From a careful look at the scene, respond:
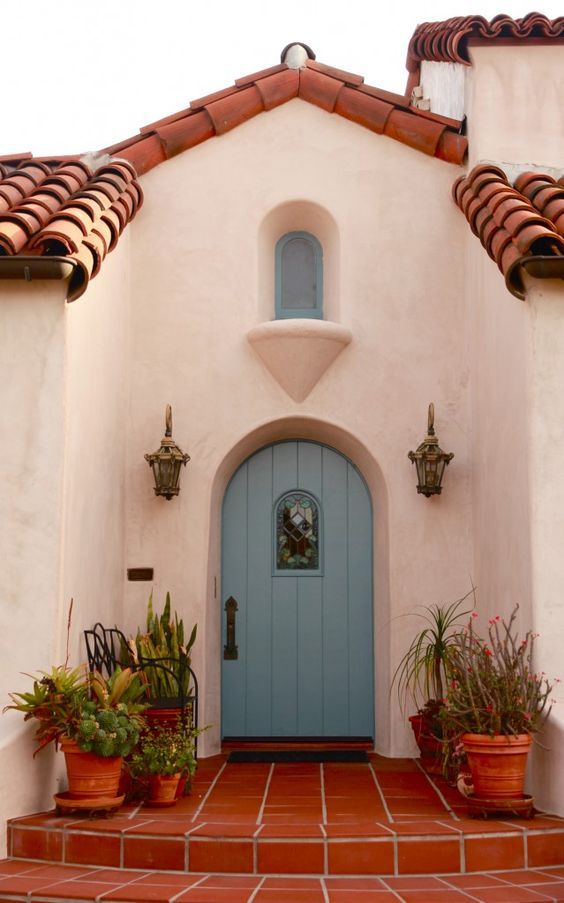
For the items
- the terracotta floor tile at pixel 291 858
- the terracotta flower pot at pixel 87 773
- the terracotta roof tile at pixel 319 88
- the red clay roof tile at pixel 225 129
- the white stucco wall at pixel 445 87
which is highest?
the white stucco wall at pixel 445 87

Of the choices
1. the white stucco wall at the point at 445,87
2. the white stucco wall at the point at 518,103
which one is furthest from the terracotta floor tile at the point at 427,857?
the white stucco wall at the point at 445,87

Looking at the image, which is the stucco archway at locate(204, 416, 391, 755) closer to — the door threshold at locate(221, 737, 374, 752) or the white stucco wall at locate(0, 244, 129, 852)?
the door threshold at locate(221, 737, 374, 752)

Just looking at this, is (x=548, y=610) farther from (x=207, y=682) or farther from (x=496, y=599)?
(x=207, y=682)

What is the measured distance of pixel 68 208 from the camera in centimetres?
667

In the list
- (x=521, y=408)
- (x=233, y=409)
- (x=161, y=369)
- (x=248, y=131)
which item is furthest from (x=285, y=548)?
(x=248, y=131)

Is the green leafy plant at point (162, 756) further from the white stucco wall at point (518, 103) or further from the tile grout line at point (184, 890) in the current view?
the white stucco wall at point (518, 103)

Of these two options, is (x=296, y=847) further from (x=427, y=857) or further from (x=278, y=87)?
(x=278, y=87)

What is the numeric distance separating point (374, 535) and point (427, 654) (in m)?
1.31

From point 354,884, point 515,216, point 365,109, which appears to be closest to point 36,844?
point 354,884

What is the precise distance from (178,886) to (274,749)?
3193 mm

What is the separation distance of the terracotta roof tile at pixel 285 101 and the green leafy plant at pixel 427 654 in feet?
11.9

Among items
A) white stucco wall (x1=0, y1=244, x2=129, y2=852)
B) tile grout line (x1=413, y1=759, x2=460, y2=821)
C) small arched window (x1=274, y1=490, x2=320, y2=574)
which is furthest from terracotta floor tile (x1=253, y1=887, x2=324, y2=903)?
small arched window (x1=274, y1=490, x2=320, y2=574)

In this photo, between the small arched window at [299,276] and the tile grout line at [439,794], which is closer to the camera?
the tile grout line at [439,794]

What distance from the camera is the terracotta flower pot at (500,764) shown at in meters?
5.63
